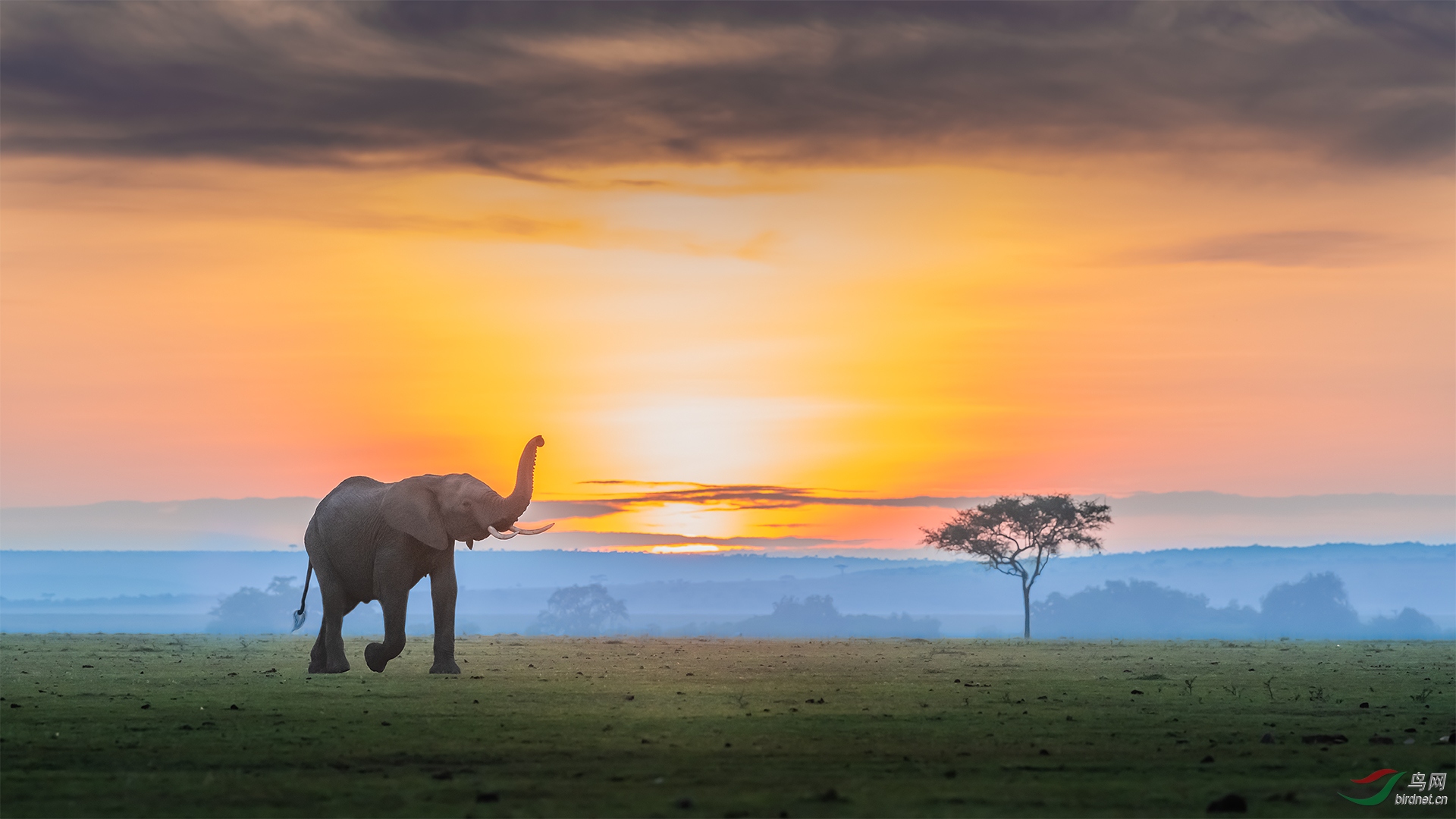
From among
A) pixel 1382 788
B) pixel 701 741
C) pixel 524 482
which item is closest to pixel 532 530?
pixel 524 482

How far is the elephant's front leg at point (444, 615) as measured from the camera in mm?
42000

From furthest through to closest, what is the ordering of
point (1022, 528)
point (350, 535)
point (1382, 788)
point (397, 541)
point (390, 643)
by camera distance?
1. point (1022, 528)
2. point (350, 535)
3. point (397, 541)
4. point (390, 643)
5. point (1382, 788)

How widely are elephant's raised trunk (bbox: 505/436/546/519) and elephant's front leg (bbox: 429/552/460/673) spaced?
2.46 m

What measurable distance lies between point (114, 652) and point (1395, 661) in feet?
158

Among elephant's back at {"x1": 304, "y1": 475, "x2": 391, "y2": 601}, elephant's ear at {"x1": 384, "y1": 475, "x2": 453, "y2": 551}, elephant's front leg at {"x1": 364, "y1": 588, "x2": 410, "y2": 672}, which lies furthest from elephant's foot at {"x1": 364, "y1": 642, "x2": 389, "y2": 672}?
elephant's ear at {"x1": 384, "y1": 475, "x2": 453, "y2": 551}

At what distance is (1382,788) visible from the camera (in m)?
19.9

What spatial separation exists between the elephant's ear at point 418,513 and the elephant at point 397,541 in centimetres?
2

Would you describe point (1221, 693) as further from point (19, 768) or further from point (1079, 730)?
point (19, 768)

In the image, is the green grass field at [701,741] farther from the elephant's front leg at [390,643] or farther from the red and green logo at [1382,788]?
the elephant's front leg at [390,643]

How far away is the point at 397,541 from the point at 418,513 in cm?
103

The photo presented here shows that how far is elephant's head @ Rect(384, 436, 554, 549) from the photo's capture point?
140ft

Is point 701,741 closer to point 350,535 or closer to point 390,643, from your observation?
point 390,643

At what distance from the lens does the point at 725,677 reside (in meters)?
42.0

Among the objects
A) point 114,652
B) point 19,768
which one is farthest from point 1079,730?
→ point 114,652
